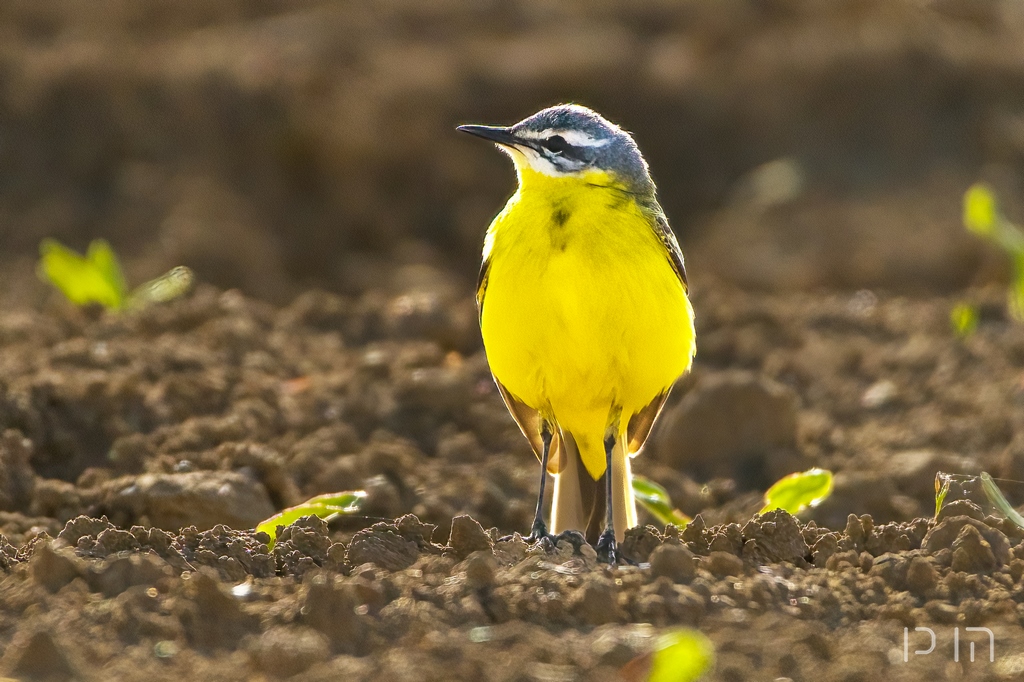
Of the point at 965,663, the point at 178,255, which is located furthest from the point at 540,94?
the point at 965,663

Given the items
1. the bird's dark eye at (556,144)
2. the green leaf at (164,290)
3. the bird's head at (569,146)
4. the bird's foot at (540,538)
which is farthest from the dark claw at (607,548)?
the green leaf at (164,290)

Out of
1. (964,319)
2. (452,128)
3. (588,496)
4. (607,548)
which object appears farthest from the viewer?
(452,128)

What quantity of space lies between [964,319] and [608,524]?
398 centimetres

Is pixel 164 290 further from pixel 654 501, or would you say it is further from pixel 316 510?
pixel 654 501

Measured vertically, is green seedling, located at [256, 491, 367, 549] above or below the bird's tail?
above

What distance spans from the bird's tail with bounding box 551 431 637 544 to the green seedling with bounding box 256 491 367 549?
1.20 meters

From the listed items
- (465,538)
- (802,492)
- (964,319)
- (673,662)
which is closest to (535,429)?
(802,492)

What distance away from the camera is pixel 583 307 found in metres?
6.05

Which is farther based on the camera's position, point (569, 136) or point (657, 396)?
point (657, 396)

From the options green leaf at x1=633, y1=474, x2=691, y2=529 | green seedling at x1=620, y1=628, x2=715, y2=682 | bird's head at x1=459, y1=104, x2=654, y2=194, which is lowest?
green leaf at x1=633, y1=474, x2=691, y2=529

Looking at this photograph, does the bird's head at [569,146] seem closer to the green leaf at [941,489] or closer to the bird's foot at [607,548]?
the bird's foot at [607,548]

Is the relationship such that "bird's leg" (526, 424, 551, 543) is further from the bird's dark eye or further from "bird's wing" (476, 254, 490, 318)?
the bird's dark eye

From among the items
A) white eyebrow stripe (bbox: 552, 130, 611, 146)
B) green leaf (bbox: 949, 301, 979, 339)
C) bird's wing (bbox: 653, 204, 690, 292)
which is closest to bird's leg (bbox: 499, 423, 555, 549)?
bird's wing (bbox: 653, 204, 690, 292)

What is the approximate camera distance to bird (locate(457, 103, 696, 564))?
6086 millimetres
